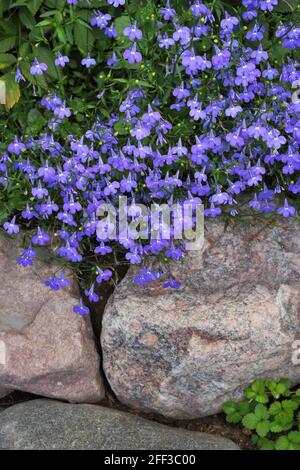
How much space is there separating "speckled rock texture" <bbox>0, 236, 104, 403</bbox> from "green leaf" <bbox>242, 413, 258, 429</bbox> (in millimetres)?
591

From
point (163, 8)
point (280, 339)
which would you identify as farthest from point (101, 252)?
point (163, 8)

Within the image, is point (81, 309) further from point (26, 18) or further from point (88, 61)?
point (26, 18)

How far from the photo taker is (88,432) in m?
2.60

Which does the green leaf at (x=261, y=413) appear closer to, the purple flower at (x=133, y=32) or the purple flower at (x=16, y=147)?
the purple flower at (x=16, y=147)

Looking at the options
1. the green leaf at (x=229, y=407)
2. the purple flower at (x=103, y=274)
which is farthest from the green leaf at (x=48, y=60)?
the green leaf at (x=229, y=407)

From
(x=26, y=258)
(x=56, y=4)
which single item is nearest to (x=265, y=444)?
(x=26, y=258)

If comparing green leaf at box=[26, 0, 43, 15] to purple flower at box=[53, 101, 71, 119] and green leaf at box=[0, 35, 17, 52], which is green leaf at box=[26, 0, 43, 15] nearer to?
green leaf at box=[0, 35, 17, 52]

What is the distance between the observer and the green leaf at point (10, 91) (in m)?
2.82

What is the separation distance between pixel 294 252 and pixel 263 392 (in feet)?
1.79

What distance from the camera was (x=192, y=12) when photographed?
8.64ft

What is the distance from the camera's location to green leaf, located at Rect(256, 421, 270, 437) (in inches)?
103

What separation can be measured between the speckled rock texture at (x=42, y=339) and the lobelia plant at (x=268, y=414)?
570 mm

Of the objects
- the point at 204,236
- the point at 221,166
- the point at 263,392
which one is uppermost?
the point at 221,166

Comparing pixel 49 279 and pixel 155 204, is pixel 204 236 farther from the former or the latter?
pixel 49 279
